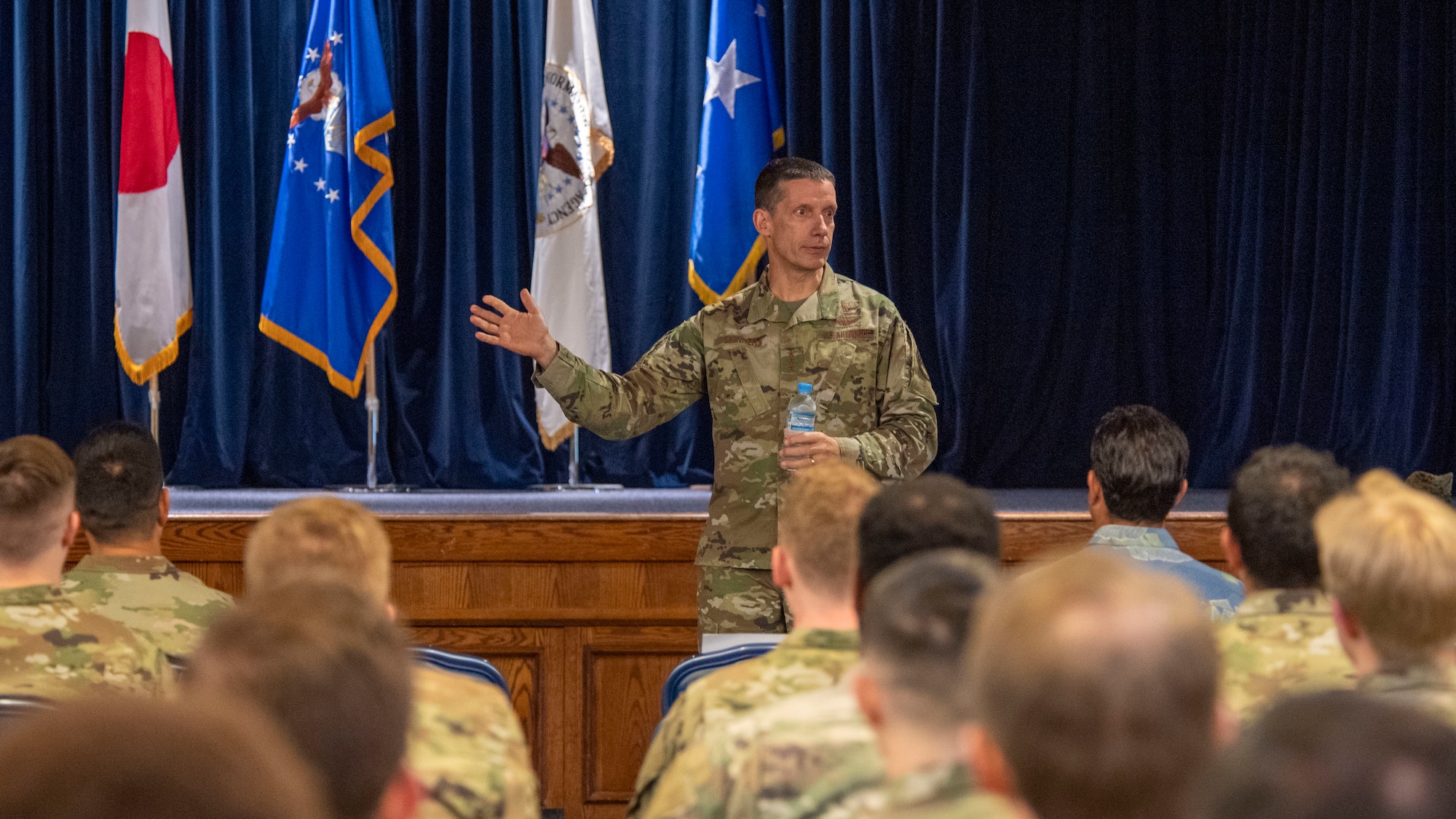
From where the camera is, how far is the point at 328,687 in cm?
95

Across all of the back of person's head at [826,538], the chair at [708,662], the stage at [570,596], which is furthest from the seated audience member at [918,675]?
the stage at [570,596]

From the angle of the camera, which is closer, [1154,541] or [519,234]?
[1154,541]

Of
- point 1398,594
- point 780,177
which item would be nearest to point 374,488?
point 780,177

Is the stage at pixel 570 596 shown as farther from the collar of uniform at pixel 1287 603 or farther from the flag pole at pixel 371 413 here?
the collar of uniform at pixel 1287 603

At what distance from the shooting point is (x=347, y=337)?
5.47m

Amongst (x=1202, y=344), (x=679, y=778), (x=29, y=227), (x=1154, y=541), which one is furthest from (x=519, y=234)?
(x=679, y=778)

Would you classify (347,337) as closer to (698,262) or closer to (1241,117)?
(698,262)

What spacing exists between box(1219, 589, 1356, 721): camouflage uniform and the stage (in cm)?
212

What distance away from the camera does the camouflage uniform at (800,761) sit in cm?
134

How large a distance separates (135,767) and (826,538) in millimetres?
1320

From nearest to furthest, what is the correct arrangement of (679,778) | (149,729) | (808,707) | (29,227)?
(149,729) → (808,707) → (679,778) → (29,227)

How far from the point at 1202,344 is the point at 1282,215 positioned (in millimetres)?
686

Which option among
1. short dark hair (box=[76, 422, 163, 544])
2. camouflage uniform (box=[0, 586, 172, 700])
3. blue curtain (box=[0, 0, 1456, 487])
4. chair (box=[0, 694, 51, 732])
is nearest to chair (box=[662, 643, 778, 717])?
camouflage uniform (box=[0, 586, 172, 700])

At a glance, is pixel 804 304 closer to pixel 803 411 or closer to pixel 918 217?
pixel 803 411
